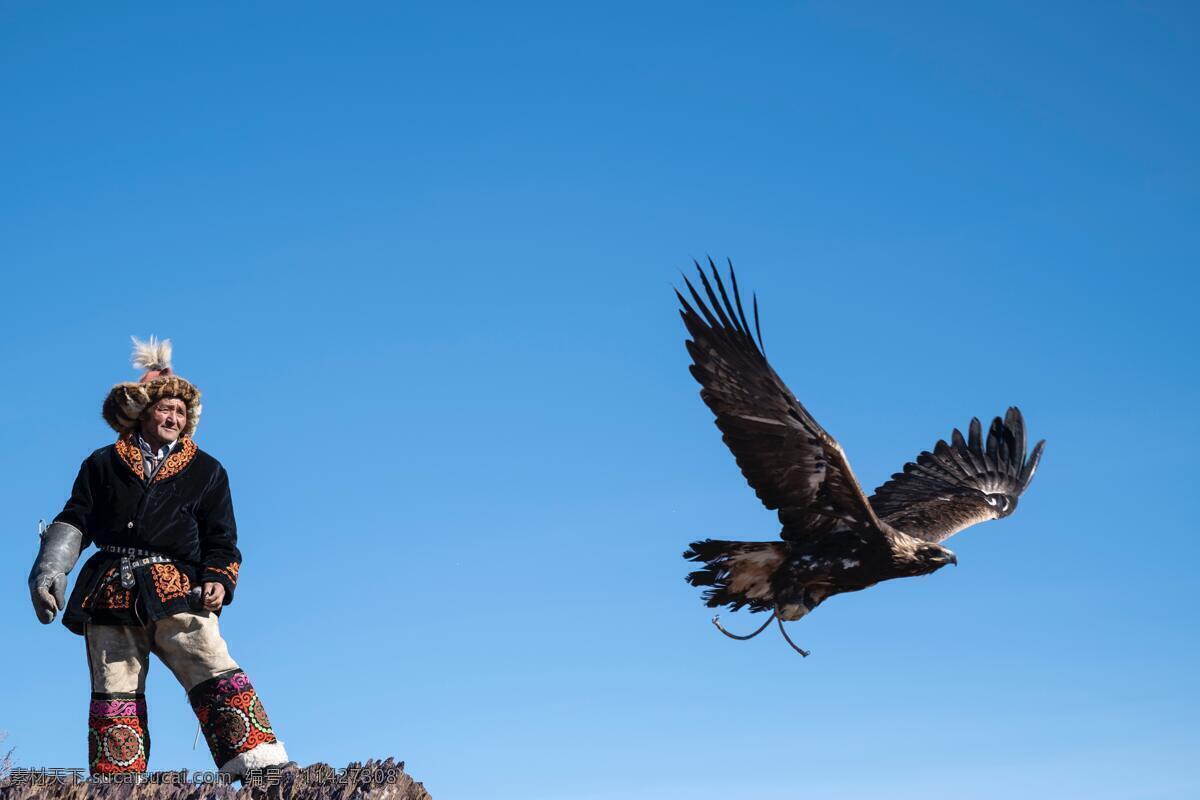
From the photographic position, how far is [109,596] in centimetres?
542

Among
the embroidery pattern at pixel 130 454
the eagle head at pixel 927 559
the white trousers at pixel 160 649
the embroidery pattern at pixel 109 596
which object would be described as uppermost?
the embroidery pattern at pixel 130 454

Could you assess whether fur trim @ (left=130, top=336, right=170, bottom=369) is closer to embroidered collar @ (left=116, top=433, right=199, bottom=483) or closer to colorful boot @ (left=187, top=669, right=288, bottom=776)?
embroidered collar @ (left=116, top=433, right=199, bottom=483)

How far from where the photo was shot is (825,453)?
6875 millimetres

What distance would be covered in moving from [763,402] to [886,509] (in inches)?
126

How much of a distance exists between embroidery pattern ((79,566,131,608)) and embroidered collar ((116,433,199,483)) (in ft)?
1.59

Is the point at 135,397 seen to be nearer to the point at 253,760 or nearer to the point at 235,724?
the point at 235,724

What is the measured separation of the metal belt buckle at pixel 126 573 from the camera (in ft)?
17.8

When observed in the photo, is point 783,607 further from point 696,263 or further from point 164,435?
point 164,435

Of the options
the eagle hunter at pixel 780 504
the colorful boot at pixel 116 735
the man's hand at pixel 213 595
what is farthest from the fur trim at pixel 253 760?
the eagle hunter at pixel 780 504

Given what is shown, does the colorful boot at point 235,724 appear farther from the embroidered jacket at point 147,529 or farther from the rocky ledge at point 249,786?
the embroidered jacket at point 147,529

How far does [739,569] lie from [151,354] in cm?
341

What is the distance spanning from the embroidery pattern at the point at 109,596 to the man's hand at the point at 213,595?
0.31 meters

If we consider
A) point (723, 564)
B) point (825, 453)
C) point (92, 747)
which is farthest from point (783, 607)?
point (92, 747)

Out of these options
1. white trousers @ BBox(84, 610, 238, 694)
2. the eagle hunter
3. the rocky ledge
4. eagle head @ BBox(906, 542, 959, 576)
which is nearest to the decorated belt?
white trousers @ BBox(84, 610, 238, 694)
